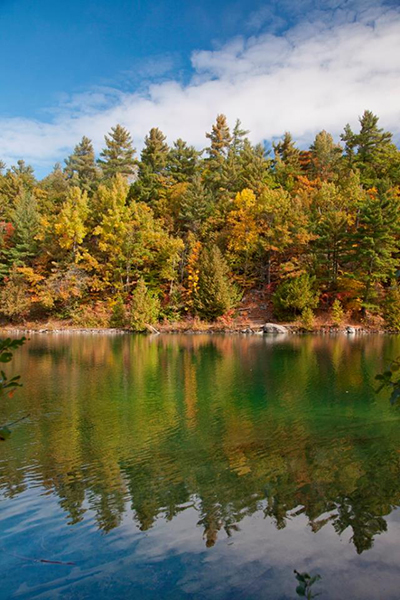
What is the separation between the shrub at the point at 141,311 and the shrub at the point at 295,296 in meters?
10.3

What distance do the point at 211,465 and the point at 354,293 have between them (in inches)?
1183

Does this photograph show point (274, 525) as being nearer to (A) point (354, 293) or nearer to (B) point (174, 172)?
(A) point (354, 293)

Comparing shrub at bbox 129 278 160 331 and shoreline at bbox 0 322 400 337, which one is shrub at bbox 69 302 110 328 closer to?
shoreline at bbox 0 322 400 337

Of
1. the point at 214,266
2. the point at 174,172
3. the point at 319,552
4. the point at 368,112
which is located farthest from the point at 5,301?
the point at 368,112

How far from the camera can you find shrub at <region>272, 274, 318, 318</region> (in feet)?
106

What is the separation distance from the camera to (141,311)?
33469mm

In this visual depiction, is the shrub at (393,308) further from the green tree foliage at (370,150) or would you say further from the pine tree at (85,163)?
the pine tree at (85,163)

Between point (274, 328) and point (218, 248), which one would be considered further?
point (218, 248)

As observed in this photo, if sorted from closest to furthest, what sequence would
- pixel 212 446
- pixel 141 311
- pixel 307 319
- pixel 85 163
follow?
pixel 212 446
pixel 307 319
pixel 141 311
pixel 85 163

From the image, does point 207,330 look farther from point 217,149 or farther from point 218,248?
point 217,149

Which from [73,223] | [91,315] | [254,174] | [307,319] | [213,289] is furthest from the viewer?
[254,174]

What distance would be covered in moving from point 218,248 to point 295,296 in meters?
8.29

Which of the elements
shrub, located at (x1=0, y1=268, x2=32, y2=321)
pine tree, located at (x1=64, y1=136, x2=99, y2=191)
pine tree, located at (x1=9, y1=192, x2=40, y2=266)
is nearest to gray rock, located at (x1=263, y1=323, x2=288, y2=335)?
shrub, located at (x1=0, y1=268, x2=32, y2=321)

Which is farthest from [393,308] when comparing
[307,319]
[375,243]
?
[307,319]
